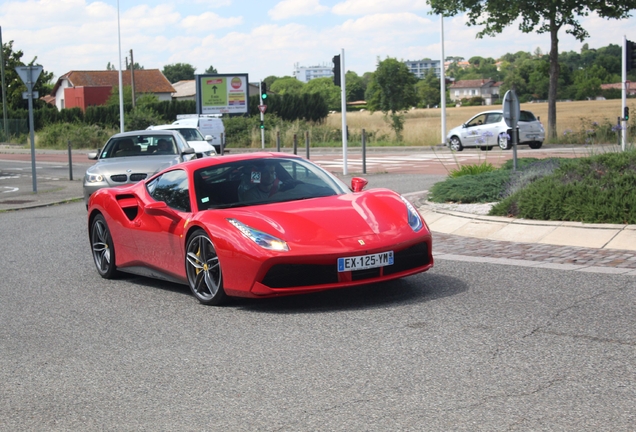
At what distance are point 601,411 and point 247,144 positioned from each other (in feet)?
148

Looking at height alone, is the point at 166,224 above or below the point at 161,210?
below

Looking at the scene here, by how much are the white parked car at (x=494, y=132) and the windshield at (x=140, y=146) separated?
697 inches

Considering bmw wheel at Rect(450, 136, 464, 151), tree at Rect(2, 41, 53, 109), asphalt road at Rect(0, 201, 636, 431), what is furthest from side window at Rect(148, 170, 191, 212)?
tree at Rect(2, 41, 53, 109)

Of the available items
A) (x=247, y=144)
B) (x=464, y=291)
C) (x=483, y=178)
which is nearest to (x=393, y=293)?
(x=464, y=291)

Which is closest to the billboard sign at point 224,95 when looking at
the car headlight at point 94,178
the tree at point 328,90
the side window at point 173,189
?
the car headlight at point 94,178

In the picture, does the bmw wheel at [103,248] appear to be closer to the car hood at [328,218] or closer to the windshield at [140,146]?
the car hood at [328,218]

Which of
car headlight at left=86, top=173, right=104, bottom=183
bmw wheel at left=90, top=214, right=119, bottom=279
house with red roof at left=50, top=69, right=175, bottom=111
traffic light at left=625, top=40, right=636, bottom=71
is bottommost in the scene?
bmw wheel at left=90, top=214, right=119, bottom=279

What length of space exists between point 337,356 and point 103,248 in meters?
4.56

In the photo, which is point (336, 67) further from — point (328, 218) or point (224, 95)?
point (224, 95)

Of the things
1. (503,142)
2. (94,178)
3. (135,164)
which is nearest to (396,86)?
(503,142)

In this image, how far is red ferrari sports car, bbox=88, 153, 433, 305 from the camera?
7172 mm

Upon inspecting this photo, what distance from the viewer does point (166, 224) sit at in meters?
8.30

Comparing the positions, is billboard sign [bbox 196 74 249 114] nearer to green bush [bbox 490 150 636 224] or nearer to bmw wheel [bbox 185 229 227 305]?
green bush [bbox 490 150 636 224]

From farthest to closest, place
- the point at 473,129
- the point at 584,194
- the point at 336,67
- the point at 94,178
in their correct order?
the point at 473,129 → the point at 336,67 → the point at 94,178 → the point at 584,194
